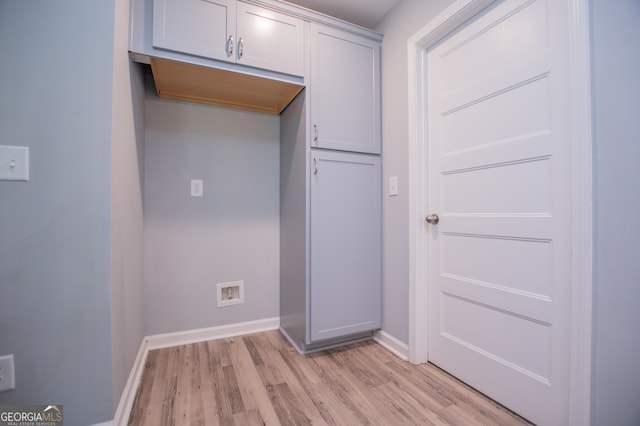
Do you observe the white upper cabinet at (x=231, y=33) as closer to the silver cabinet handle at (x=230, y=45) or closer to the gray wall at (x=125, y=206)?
the silver cabinet handle at (x=230, y=45)

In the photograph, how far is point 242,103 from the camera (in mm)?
1986

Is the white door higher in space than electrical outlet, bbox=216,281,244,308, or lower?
higher

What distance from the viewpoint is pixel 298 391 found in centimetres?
138

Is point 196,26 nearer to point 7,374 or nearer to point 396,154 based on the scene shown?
point 396,154

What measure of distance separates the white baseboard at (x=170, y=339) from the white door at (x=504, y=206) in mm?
1259

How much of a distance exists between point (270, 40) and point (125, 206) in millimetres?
1234

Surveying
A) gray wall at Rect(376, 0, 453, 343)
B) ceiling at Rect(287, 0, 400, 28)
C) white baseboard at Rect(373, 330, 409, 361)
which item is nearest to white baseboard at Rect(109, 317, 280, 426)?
white baseboard at Rect(373, 330, 409, 361)

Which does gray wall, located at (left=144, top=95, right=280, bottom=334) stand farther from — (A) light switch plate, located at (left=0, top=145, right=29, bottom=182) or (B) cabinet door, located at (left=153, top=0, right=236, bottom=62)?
(A) light switch plate, located at (left=0, top=145, right=29, bottom=182)

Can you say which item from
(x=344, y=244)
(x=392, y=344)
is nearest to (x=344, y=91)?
(x=344, y=244)

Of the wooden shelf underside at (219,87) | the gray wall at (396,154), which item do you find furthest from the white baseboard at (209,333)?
the wooden shelf underside at (219,87)

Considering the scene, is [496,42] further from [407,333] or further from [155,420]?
[155,420]

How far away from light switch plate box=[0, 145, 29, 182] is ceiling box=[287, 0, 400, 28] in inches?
66.8

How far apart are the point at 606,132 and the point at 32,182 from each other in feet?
6.73

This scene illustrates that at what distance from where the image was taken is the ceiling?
178 centimetres
